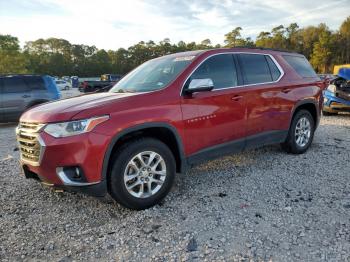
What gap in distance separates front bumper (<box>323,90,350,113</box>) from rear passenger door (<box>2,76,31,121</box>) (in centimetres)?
938

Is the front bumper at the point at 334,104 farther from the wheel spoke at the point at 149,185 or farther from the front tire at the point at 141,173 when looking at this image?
the wheel spoke at the point at 149,185

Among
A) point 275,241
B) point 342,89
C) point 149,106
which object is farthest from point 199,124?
point 342,89

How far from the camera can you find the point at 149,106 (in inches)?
132

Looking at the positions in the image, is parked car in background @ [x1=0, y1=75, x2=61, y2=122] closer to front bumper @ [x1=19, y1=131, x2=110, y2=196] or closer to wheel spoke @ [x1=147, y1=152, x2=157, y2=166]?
front bumper @ [x1=19, y1=131, x2=110, y2=196]

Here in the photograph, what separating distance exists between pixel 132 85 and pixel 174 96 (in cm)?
89

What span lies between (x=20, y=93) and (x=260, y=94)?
8.14m

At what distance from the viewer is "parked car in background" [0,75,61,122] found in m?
9.55

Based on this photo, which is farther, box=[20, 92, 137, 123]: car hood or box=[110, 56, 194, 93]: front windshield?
box=[110, 56, 194, 93]: front windshield

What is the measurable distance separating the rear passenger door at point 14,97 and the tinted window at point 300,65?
26.3 ft

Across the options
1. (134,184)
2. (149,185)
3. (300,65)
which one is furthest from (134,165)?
(300,65)

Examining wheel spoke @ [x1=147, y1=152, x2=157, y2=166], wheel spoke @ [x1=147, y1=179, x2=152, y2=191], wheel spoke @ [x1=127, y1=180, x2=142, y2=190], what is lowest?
wheel spoke @ [x1=147, y1=179, x2=152, y2=191]

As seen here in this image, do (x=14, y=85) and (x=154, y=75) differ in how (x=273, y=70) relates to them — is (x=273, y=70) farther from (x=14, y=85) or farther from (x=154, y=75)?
(x=14, y=85)

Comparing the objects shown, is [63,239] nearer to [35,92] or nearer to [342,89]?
[35,92]

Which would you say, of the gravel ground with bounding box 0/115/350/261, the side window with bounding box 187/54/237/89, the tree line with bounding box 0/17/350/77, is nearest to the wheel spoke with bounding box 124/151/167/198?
the gravel ground with bounding box 0/115/350/261
